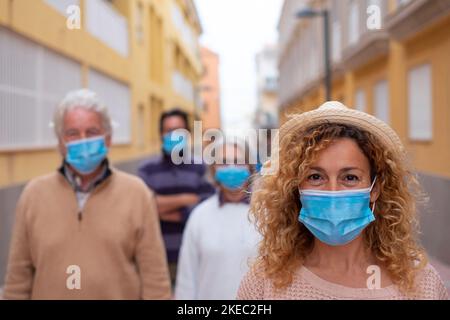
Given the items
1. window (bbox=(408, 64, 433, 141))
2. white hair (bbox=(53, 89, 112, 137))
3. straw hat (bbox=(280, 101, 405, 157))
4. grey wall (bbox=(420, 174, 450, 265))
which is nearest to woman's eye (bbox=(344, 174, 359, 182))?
straw hat (bbox=(280, 101, 405, 157))

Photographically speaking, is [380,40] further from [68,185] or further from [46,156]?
[68,185]

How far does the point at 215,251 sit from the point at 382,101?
812cm

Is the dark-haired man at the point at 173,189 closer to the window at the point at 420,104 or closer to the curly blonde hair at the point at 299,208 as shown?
the curly blonde hair at the point at 299,208

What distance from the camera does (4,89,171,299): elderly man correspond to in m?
2.46

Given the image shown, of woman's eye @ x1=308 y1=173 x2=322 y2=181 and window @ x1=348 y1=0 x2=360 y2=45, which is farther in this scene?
window @ x1=348 y1=0 x2=360 y2=45

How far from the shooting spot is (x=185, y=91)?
1720 centimetres

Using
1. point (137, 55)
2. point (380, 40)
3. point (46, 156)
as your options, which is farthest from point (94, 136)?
point (137, 55)

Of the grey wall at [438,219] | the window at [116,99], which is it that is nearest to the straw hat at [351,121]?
the grey wall at [438,219]

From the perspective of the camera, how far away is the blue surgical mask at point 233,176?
2.96m

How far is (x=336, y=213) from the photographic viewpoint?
165cm

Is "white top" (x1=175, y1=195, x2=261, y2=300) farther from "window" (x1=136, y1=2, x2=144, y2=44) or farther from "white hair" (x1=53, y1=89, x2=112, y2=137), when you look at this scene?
"window" (x1=136, y1=2, x2=144, y2=44)

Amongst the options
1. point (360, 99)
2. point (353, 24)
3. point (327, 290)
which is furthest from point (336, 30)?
point (327, 290)

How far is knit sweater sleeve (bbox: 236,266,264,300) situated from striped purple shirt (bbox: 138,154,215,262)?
2.23 metres
